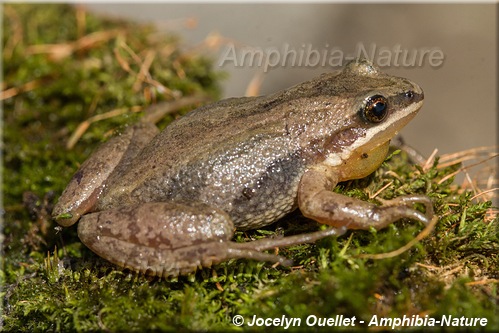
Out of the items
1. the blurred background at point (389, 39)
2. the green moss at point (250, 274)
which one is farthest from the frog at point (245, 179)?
the blurred background at point (389, 39)

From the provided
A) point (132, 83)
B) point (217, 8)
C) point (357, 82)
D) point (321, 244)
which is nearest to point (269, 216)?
point (321, 244)

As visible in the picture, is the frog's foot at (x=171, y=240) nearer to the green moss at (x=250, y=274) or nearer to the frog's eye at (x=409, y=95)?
the green moss at (x=250, y=274)

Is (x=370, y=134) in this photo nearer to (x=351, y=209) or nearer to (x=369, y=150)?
(x=369, y=150)

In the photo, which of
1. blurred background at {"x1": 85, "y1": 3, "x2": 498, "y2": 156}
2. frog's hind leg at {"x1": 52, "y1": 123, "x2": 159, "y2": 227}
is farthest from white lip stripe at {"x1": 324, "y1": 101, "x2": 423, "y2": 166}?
blurred background at {"x1": 85, "y1": 3, "x2": 498, "y2": 156}

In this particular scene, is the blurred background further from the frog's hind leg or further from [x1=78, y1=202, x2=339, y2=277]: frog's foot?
[x1=78, y1=202, x2=339, y2=277]: frog's foot

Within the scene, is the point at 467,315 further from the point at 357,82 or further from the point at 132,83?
the point at 132,83

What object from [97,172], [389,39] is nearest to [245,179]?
[97,172]
